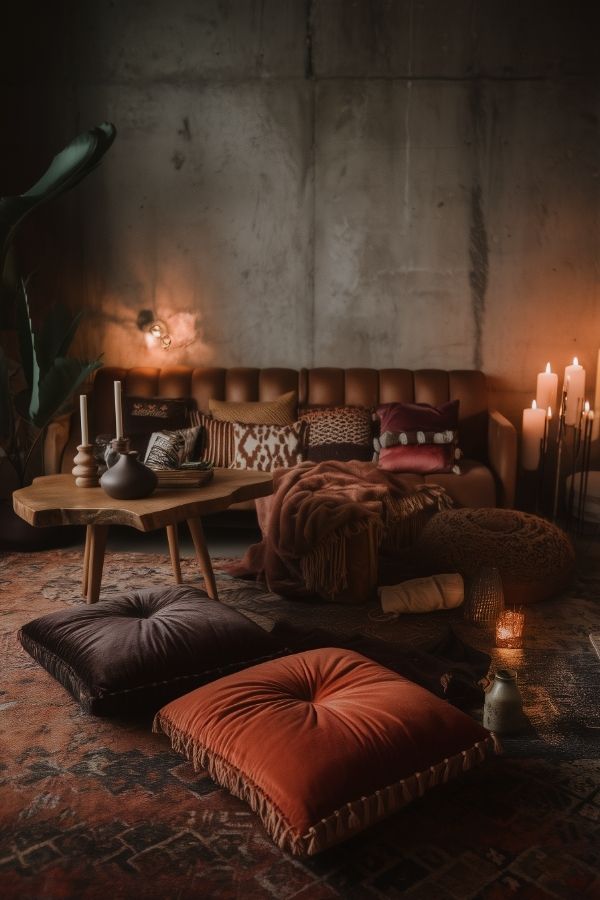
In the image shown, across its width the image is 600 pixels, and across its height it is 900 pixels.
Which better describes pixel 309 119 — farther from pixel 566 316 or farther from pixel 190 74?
pixel 566 316

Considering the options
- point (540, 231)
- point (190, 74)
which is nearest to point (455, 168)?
point (540, 231)

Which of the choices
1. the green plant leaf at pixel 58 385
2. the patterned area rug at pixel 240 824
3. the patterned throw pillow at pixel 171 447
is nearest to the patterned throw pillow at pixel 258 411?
the patterned throw pillow at pixel 171 447

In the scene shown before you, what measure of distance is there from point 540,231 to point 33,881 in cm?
432

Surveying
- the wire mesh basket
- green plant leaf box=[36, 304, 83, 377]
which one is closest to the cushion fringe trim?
the wire mesh basket

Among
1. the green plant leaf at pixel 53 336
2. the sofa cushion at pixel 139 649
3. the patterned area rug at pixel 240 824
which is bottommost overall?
the patterned area rug at pixel 240 824

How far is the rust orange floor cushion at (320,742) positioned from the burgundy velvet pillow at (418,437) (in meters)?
2.04

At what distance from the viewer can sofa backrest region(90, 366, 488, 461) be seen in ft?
14.6

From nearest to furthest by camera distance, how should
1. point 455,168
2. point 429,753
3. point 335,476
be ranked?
point 429,753
point 335,476
point 455,168

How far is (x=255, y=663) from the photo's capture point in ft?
7.52

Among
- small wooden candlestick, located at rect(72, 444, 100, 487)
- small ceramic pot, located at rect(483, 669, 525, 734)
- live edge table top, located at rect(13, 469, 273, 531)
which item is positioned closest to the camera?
small ceramic pot, located at rect(483, 669, 525, 734)

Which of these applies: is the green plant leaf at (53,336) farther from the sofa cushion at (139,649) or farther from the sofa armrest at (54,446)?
the sofa cushion at (139,649)

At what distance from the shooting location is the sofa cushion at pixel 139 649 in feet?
7.00

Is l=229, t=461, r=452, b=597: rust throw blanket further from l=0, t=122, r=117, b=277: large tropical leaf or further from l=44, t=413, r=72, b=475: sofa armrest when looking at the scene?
l=0, t=122, r=117, b=277: large tropical leaf

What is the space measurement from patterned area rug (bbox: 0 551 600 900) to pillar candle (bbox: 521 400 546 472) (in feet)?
6.79
